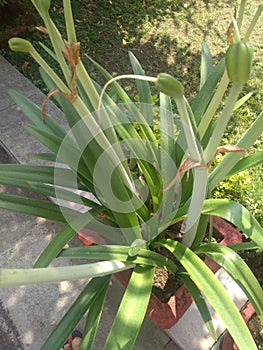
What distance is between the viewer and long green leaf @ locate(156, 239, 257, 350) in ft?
3.23

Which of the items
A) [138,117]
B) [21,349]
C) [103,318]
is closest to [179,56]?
[138,117]

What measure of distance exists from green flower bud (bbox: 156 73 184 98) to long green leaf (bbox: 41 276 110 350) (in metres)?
0.79

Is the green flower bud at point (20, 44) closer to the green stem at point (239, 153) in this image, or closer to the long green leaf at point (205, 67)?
the green stem at point (239, 153)

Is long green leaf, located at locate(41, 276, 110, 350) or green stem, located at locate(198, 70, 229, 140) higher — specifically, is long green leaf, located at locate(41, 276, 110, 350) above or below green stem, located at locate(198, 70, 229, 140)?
below

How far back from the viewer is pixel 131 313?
108cm

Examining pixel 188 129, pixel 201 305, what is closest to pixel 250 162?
pixel 201 305

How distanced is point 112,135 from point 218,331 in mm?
943

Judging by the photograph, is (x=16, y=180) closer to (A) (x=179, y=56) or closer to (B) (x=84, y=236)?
(B) (x=84, y=236)

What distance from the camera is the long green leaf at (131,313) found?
1.02 m

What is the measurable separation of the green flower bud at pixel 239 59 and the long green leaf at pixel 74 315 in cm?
86

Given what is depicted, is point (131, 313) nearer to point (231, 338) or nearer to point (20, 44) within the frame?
point (231, 338)

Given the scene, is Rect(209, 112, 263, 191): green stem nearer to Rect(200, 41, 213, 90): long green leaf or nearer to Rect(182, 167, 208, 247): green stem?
Rect(182, 167, 208, 247): green stem

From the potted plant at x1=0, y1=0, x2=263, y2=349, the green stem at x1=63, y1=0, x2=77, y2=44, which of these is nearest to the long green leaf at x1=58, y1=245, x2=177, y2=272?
the potted plant at x1=0, y1=0, x2=263, y2=349

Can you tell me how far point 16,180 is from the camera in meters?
1.28
